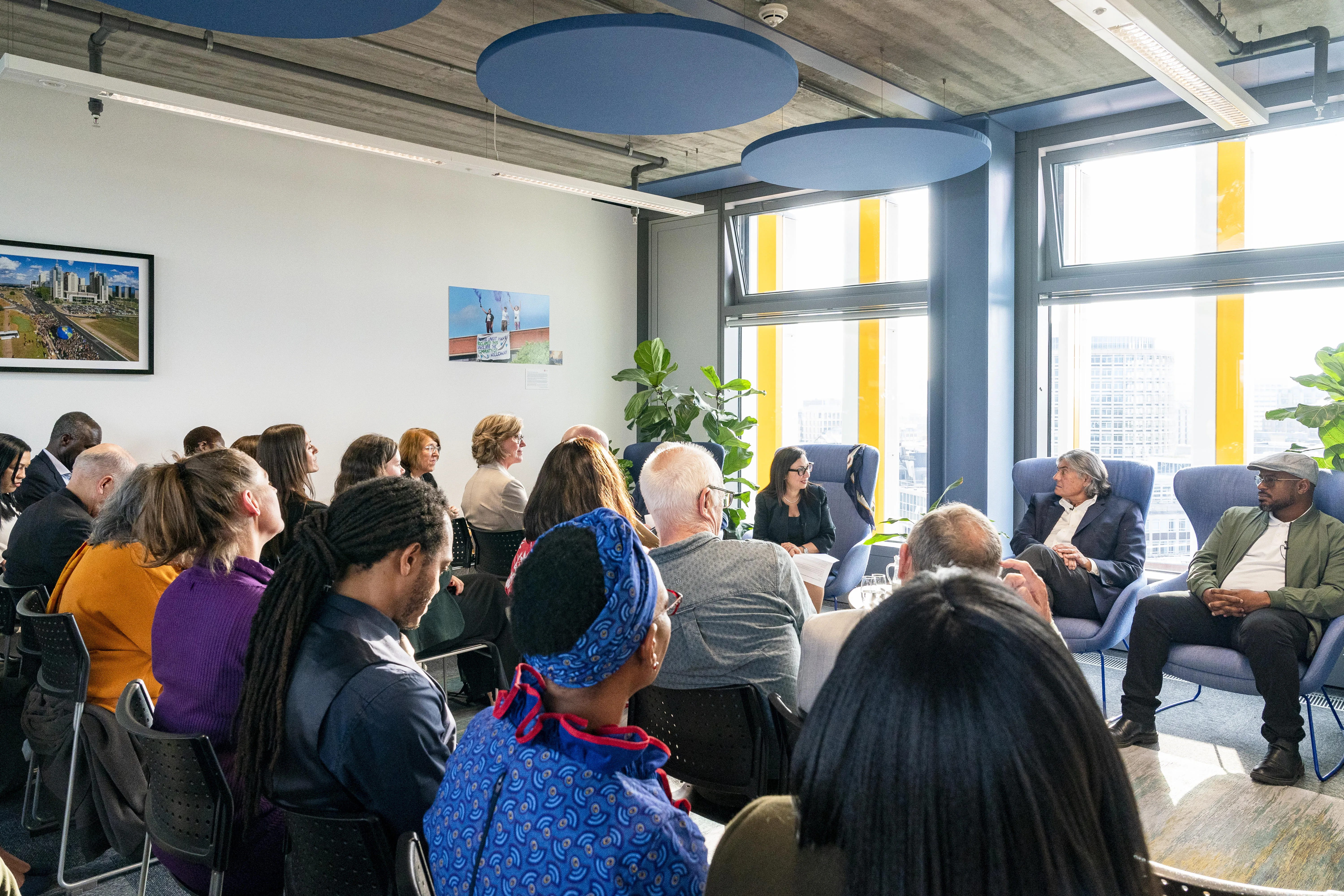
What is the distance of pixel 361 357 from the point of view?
→ 6535 mm

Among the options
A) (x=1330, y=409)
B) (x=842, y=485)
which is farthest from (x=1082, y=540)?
(x=842, y=485)

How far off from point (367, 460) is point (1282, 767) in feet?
12.8

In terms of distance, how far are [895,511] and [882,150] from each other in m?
3.22

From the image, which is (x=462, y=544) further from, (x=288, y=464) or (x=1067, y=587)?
(x=1067, y=587)

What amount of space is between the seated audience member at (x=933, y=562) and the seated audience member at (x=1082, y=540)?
6.90ft

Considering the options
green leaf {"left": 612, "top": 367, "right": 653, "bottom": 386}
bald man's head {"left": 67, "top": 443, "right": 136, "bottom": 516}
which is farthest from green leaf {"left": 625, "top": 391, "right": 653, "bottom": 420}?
bald man's head {"left": 67, "top": 443, "right": 136, "bottom": 516}

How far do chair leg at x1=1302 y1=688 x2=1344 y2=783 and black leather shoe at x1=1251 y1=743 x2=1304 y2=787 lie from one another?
3.6 inches

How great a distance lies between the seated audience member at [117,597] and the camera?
2.48 metres

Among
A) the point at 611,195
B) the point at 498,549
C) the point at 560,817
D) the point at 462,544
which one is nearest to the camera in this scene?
the point at 560,817

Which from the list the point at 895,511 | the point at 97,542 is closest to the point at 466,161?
the point at 97,542

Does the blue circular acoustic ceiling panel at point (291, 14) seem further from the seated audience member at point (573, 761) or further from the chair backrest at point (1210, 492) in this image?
the chair backrest at point (1210, 492)

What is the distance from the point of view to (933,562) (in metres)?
2.16

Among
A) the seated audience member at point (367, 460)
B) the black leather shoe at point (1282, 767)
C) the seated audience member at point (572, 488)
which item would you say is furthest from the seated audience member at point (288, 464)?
the black leather shoe at point (1282, 767)

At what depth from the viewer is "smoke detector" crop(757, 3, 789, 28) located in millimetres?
4254
